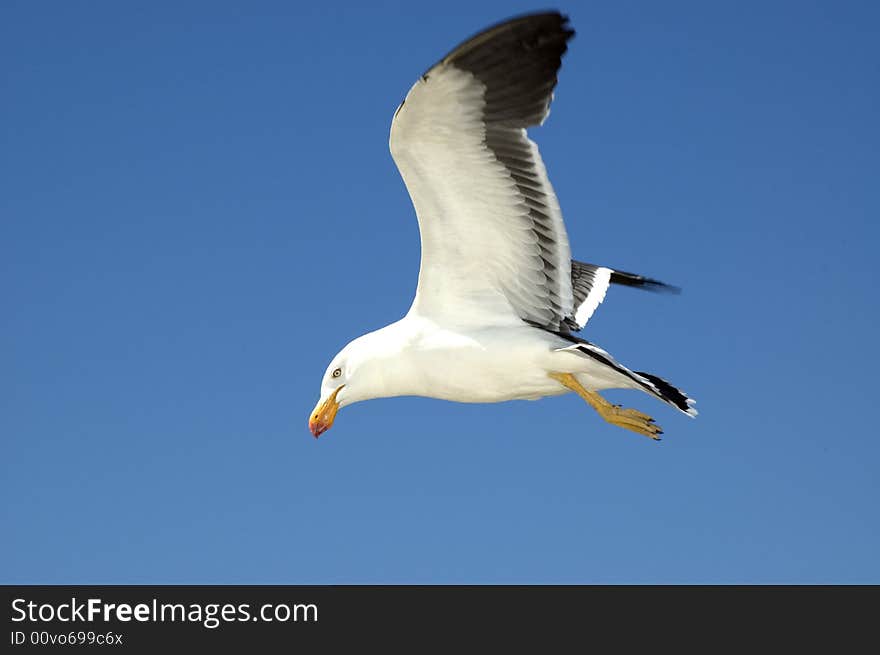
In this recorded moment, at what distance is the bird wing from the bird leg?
535mm

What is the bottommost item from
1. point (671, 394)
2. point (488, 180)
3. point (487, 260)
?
point (671, 394)

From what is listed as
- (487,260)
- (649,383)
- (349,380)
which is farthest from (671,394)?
(349,380)

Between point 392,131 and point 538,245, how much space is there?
5.41 feet

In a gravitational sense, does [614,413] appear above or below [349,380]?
below

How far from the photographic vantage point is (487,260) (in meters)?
9.53

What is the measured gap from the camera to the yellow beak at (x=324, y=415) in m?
9.88

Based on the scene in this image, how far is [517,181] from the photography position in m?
8.98

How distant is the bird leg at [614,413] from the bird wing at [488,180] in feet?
1.75

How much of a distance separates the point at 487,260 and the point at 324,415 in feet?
6.48

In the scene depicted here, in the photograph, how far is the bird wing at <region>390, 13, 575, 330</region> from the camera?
8344 millimetres

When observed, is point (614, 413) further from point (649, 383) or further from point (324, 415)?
point (324, 415)

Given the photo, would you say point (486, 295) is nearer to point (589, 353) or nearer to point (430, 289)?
point (430, 289)

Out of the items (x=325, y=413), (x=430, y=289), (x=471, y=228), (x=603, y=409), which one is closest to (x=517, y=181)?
(x=471, y=228)

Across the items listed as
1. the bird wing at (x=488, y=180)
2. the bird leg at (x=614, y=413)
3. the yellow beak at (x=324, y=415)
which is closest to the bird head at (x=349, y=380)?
the yellow beak at (x=324, y=415)
